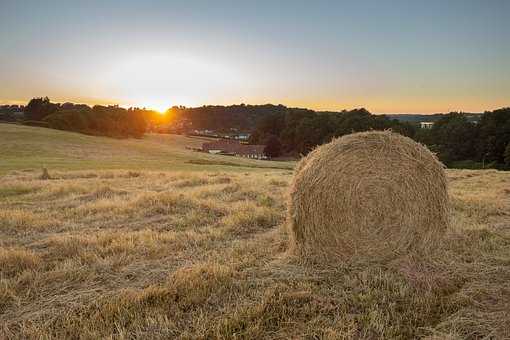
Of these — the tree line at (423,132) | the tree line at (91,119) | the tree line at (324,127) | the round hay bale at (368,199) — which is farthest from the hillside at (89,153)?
the round hay bale at (368,199)

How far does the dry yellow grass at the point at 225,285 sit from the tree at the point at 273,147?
2261 inches

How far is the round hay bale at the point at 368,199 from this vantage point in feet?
21.6

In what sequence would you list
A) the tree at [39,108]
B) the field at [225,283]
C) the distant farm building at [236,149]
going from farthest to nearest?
the tree at [39,108]
the distant farm building at [236,149]
the field at [225,283]

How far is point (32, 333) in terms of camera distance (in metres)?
3.99

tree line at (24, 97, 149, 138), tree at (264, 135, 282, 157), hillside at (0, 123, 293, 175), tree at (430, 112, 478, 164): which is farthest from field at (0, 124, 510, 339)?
tree at (430, 112, 478, 164)

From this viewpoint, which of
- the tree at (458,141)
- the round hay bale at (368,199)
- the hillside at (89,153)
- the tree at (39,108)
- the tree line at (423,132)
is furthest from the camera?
the tree at (39,108)

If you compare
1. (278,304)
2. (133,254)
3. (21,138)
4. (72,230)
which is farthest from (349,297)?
(21,138)

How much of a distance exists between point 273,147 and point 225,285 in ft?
202

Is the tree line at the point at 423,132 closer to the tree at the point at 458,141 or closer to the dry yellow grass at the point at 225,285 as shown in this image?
the tree at the point at 458,141

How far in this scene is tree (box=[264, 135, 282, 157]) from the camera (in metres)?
66.1

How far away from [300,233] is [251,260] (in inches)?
38.1

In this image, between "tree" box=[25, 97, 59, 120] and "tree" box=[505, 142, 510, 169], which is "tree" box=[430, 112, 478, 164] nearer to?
"tree" box=[505, 142, 510, 169]

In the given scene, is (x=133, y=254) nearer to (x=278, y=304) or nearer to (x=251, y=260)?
(x=251, y=260)

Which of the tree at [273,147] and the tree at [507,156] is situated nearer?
the tree at [507,156]
